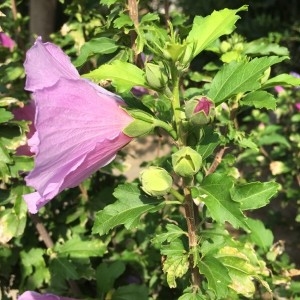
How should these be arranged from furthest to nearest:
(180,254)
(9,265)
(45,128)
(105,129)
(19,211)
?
(9,265), (19,211), (180,254), (105,129), (45,128)

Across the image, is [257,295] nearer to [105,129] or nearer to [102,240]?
[102,240]

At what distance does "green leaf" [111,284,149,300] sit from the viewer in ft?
4.76

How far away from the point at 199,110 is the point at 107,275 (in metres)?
0.79

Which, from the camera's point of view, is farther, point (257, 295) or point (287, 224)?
point (287, 224)

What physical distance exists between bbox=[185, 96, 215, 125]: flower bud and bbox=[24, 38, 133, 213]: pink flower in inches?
4.5

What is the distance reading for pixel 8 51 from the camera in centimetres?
177

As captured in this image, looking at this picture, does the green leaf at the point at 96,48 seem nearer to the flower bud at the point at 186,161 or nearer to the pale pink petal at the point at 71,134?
the pale pink petal at the point at 71,134

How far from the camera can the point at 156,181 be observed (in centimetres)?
92

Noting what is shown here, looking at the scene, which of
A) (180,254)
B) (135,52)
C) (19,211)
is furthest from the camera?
(19,211)

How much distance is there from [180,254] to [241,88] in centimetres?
35

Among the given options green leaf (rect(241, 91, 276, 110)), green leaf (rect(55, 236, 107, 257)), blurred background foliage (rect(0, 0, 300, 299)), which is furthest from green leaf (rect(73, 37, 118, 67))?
green leaf (rect(55, 236, 107, 257))

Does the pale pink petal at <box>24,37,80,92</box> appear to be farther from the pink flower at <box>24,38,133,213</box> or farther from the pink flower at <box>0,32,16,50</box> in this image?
the pink flower at <box>0,32,16,50</box>

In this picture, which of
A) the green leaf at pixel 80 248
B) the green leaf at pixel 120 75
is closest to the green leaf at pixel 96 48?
the green leaf at pixel 120 75

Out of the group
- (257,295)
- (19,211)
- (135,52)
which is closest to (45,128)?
(135,52)
